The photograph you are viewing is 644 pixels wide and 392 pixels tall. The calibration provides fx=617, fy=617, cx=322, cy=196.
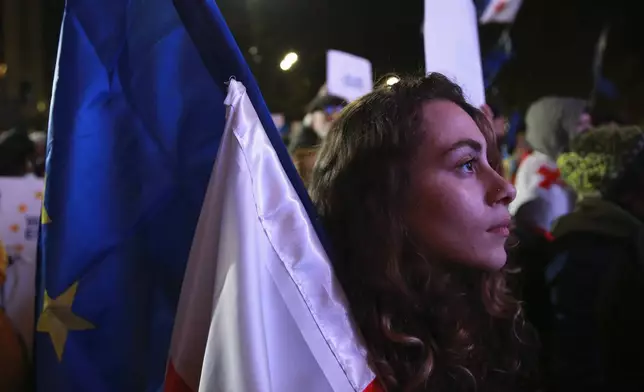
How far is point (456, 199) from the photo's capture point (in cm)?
93

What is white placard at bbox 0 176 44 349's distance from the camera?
131 centimetres

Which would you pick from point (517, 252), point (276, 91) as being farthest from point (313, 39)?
point (517, 252)

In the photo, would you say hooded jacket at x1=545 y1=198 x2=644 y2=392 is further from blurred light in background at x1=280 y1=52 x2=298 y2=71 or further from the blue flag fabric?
blurred light in background at x1=280 y1=52 x2=298 y2=71

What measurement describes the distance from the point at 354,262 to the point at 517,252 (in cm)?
105

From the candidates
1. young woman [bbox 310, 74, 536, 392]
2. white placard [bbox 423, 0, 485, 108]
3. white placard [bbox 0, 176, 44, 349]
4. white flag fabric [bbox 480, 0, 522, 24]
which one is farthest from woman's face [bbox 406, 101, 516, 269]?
white flag fabric [bbox 480, 0, 522, 24]

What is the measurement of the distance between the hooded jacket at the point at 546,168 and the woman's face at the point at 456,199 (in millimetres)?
1169

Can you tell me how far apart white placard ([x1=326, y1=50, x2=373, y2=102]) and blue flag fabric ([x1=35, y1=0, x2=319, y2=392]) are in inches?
62.1

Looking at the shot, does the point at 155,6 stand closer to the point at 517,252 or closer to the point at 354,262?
the point at 354,262

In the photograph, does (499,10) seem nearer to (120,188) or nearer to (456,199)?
(456,199)

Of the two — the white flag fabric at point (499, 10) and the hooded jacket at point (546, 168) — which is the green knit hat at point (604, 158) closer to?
the hooded jacket at point (546, 168)

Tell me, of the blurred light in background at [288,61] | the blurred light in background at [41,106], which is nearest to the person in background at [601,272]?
the blurred light in background at [288,61]

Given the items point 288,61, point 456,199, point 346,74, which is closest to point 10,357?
point 456,199

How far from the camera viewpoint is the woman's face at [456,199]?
0.94m

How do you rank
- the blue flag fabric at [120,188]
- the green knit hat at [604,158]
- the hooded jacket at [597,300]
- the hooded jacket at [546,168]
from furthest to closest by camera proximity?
the hooded jacket at [546,168] < the green knit hat at [604,158] < the hooded jacket at [597,300] < the blue flag fabric at [120,188]
